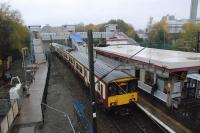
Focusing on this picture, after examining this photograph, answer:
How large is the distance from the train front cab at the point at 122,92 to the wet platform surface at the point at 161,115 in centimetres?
168

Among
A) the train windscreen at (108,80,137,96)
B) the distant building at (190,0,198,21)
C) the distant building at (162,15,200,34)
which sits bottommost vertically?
the train windscreen at (108,80,137,96)

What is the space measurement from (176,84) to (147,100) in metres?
2.71

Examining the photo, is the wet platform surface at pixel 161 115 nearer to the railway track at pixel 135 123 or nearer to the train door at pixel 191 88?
the railway track at pixel 135 123

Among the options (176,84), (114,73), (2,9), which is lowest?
(176,84)

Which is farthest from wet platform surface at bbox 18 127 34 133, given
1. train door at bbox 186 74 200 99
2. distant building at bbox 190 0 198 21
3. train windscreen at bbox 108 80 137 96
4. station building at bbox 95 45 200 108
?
distant building at bbox 190 0 198 21

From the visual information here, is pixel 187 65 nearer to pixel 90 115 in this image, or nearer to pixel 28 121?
pixel 90 115

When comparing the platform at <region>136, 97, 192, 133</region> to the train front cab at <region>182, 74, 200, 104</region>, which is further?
the train front cab at <region>182, 74, 200, 104</region>

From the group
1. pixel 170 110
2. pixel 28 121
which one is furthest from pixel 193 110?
pixel 28 121

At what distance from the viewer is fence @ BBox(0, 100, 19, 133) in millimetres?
9198

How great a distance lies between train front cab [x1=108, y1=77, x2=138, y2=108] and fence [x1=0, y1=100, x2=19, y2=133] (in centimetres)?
576

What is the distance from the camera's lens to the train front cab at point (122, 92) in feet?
35.6

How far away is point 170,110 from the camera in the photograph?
1225cm

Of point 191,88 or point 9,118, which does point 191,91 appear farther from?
point 9,118

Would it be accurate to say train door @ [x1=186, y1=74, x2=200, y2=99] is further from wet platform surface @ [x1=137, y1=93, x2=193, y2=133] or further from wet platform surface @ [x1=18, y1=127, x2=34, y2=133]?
wet platform surface @ [x1=18, y1=127, x2=34, y2=133]
